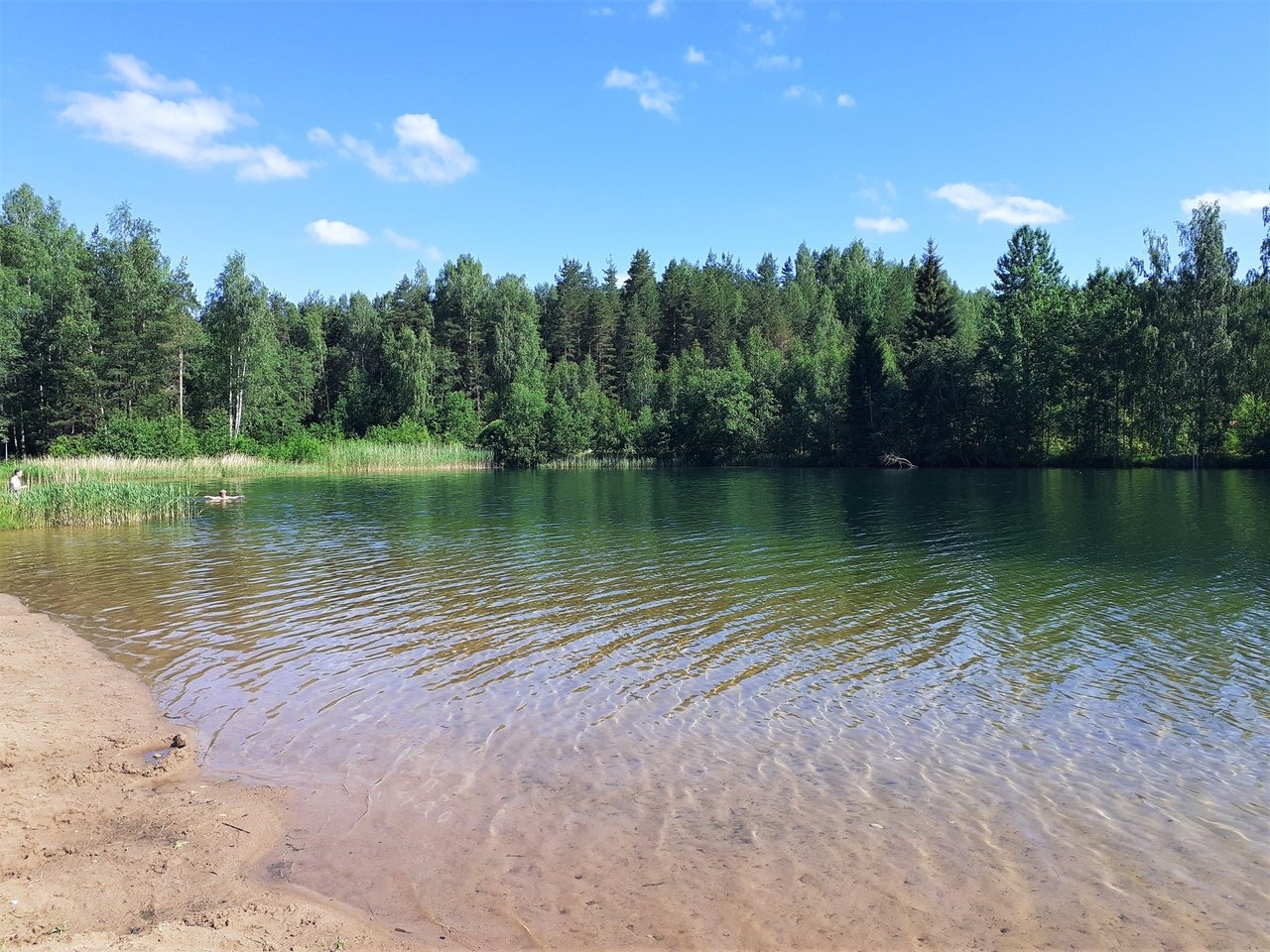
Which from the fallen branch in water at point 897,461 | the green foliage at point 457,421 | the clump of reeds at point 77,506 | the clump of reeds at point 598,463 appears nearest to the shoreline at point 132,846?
the clump of reeds at point 77,506

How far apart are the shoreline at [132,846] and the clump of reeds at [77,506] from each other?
2248 centimetres

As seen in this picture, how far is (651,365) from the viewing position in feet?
324

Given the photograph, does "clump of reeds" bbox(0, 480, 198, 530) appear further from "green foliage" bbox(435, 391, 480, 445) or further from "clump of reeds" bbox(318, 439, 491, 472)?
"green foliage" bbox(435, 391, 480, 445)

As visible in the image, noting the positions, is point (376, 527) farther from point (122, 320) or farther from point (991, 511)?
point (122, 320)

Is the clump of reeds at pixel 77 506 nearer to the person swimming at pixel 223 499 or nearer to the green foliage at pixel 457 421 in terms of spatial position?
the person swimming at pixel 223 499

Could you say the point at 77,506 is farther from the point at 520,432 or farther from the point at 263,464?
the point at 520,432

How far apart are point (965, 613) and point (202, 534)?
23303mm

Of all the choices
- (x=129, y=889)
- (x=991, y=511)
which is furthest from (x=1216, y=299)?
(x=129, y=889)

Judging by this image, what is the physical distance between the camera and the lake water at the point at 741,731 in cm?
509

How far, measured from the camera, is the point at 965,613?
44.2 ft

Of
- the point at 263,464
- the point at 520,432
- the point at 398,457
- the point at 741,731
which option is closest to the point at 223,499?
the point at 263,464

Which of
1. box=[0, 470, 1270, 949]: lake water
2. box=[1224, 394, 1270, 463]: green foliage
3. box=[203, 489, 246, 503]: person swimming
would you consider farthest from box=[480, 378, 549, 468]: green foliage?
box=[0, 470, 1270, 949]: lake water

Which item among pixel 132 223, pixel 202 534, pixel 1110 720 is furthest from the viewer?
pixel 132 223

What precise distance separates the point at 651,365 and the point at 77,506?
Answer: 76.1 meters
